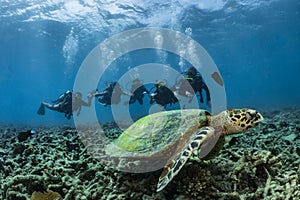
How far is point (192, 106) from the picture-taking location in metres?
9.60

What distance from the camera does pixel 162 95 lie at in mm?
9594

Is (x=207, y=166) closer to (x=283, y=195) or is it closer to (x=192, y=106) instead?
(x=283, y=195)

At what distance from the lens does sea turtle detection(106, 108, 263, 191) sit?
3967mm

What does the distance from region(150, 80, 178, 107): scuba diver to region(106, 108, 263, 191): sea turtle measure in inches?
192

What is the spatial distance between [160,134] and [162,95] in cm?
544

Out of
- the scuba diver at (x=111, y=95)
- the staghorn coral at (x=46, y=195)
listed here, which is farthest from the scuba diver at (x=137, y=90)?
the staghorn coral at (x=46, y=195)

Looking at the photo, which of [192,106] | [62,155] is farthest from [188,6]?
[62,155]

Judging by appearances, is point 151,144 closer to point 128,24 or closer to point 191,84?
point 191,84

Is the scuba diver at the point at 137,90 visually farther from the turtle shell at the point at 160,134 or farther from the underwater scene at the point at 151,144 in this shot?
the turtle shell at the point at 160,134

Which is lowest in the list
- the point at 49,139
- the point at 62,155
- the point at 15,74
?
the point at 15,74

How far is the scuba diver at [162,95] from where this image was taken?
9.48 metres

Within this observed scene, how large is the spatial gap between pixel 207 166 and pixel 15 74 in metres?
57.7

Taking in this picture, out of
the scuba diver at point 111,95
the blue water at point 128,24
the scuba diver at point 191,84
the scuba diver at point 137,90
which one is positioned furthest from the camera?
the blue water at point 128,24

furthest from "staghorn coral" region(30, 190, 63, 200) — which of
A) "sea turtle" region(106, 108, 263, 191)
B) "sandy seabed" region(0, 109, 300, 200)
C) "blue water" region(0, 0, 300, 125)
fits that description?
"blue water" region(0, 0, 300, 125)
